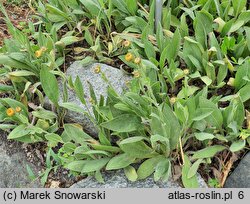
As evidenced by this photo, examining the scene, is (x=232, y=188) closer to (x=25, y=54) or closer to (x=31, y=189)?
(x=31, y=189)

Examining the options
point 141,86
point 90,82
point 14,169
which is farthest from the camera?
point 90,82

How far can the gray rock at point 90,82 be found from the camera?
11.0 ft

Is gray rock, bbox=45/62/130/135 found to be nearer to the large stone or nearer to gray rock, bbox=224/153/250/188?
the large stone

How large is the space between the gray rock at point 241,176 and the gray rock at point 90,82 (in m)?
0.88

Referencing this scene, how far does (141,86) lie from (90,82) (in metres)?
0.65

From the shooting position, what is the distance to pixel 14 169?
3299 millimetres

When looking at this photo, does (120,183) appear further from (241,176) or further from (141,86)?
(241,176)

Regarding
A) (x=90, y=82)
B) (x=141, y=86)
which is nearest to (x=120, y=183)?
(x=141, y=86)

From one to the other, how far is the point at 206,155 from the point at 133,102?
0.53 meters

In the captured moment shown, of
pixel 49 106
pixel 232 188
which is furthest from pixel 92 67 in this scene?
pixel 232 188

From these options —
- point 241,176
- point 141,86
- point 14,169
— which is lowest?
point 14,169

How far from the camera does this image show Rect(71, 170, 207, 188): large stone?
300cm

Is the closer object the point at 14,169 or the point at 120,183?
the point at 120,183

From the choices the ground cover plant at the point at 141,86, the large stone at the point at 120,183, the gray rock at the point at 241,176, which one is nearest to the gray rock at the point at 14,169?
the ground cover plant at the point at 141,86
